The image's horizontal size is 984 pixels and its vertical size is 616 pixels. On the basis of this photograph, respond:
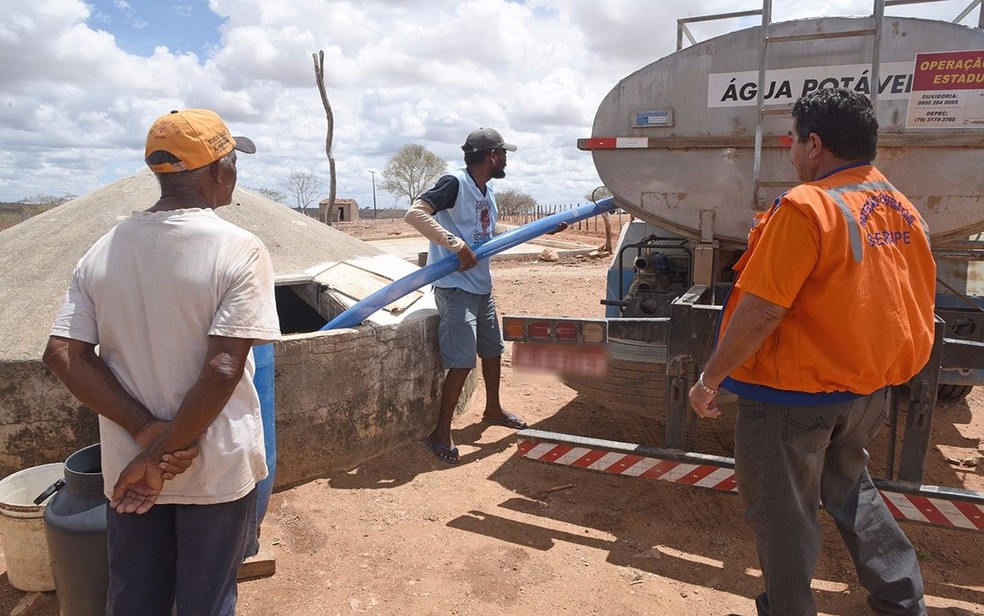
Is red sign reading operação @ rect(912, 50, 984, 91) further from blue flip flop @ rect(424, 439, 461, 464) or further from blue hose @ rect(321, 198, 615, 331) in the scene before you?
blue flip flop @ rect(424, 439, 461, 464)

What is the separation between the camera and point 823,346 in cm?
204

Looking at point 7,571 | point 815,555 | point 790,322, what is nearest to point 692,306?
point 790,322

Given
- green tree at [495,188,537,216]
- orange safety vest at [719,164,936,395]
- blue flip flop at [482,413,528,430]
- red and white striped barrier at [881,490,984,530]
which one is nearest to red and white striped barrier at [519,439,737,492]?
red and white striped barrier at [881,490,984,530]

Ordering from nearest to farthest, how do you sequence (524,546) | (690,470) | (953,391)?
1. (690,470)
2. (524,546)
3. (953,391)

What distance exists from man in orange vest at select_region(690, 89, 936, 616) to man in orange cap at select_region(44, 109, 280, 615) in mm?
1470

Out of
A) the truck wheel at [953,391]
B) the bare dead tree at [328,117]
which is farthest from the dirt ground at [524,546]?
the bare dead tree at [328,117]

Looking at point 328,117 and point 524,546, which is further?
point 328,117

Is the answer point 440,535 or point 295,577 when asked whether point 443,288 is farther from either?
point 295,577

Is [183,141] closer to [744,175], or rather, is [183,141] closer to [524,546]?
[524,546]

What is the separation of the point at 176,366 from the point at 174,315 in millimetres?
138

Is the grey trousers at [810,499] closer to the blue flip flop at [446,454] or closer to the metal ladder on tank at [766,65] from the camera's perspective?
the metal ladder on tank at [766,65]

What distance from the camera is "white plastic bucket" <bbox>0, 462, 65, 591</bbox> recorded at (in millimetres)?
2736

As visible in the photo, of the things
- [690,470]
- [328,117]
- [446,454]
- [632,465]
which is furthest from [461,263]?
[328,117]

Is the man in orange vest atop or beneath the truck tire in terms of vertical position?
atop
